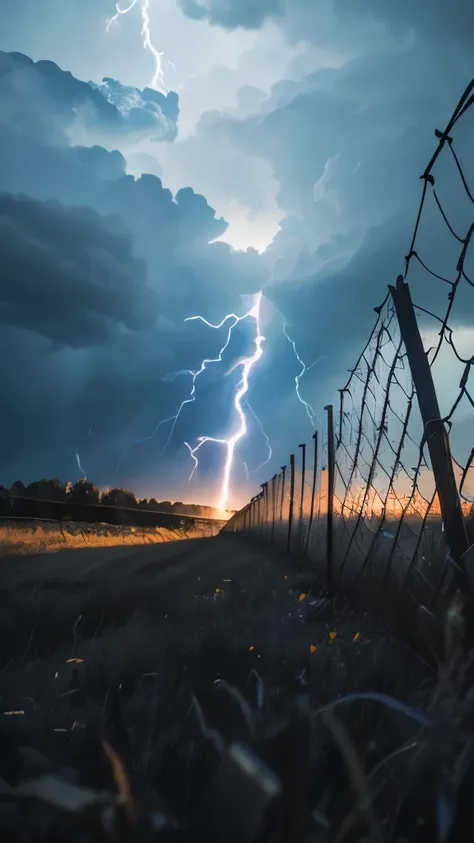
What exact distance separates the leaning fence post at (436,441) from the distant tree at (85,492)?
29.9 meters

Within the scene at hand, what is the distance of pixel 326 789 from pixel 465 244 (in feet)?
5.82

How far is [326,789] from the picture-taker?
2.81 ft

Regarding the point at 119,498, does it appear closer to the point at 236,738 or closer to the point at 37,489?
the point at 37,489

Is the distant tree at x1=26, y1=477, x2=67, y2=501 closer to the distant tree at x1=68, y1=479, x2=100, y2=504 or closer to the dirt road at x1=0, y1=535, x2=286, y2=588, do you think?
the distant tree at x1=68, y1=479, x2=100, y2=504

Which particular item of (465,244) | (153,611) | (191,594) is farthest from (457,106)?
(191,594)

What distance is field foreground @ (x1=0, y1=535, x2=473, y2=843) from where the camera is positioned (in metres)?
0.76

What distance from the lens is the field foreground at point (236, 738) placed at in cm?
76

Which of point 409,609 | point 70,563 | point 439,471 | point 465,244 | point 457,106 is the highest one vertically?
point 457,106

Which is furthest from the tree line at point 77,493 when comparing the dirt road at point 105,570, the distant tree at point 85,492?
the dirt road at point 105,570

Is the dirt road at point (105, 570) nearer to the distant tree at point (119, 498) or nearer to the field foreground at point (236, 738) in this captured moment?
the field foreground at point (236, 738)

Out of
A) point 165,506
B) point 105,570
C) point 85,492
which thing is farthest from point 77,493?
point 105,570

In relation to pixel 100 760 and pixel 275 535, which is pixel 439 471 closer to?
pixel 100 760

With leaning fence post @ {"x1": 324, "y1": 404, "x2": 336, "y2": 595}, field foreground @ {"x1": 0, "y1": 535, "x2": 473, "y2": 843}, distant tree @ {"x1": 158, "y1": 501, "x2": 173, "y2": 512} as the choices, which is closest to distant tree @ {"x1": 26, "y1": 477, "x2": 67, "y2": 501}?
distant tree @ {"x1": 158, "y1": 501, "x2": 173, "y2": 512}

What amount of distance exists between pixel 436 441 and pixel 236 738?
1.48 metres
